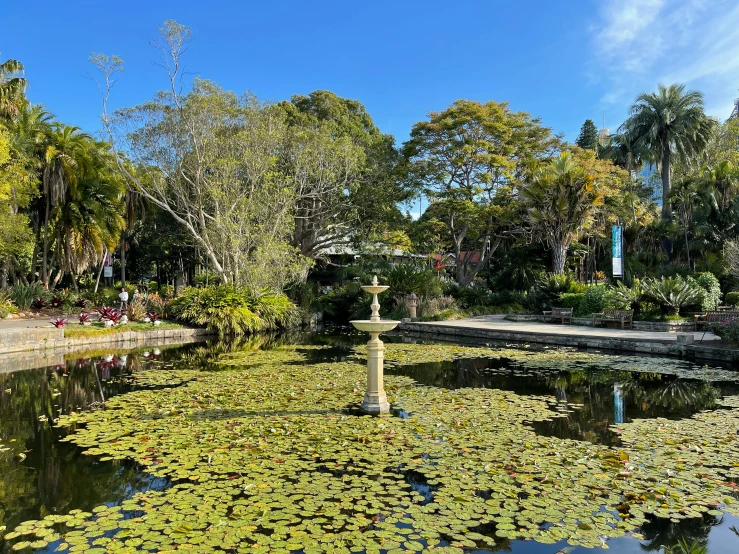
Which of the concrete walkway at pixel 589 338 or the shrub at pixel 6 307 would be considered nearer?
the concrete walkway at pixel 589 338

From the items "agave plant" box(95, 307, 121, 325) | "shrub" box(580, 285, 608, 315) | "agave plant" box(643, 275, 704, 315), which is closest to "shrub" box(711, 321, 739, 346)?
"agave plant" box(643, 275, 704, 315)

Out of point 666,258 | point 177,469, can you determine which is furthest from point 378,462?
point 666,258

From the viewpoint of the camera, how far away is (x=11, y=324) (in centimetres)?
1670

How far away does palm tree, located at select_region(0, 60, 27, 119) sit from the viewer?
66.5 feet

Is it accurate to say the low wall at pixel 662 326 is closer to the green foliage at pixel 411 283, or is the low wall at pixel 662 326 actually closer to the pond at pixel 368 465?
the pond at pixel 368 465

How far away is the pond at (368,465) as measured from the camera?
355 centimetres

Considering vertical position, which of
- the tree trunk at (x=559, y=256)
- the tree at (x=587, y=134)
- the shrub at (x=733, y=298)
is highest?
the tree at (x=587, y=134)

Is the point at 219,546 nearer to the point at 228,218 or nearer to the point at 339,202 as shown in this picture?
the point at 228,218

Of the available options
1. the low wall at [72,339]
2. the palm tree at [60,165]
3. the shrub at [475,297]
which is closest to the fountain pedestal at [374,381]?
the low wall at [72,339]

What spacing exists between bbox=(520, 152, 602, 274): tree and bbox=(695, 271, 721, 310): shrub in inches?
205

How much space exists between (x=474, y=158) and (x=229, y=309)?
47.2 ft

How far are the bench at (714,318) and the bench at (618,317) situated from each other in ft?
6.27

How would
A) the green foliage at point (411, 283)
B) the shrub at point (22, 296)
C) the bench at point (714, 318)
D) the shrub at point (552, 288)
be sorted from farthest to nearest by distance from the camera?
the green foliage at point (411, 283) → the shrub at point (552, 288) → the shrub at point (22, 296) → the bench at point (714, 318)

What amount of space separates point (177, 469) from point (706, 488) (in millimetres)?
4671
